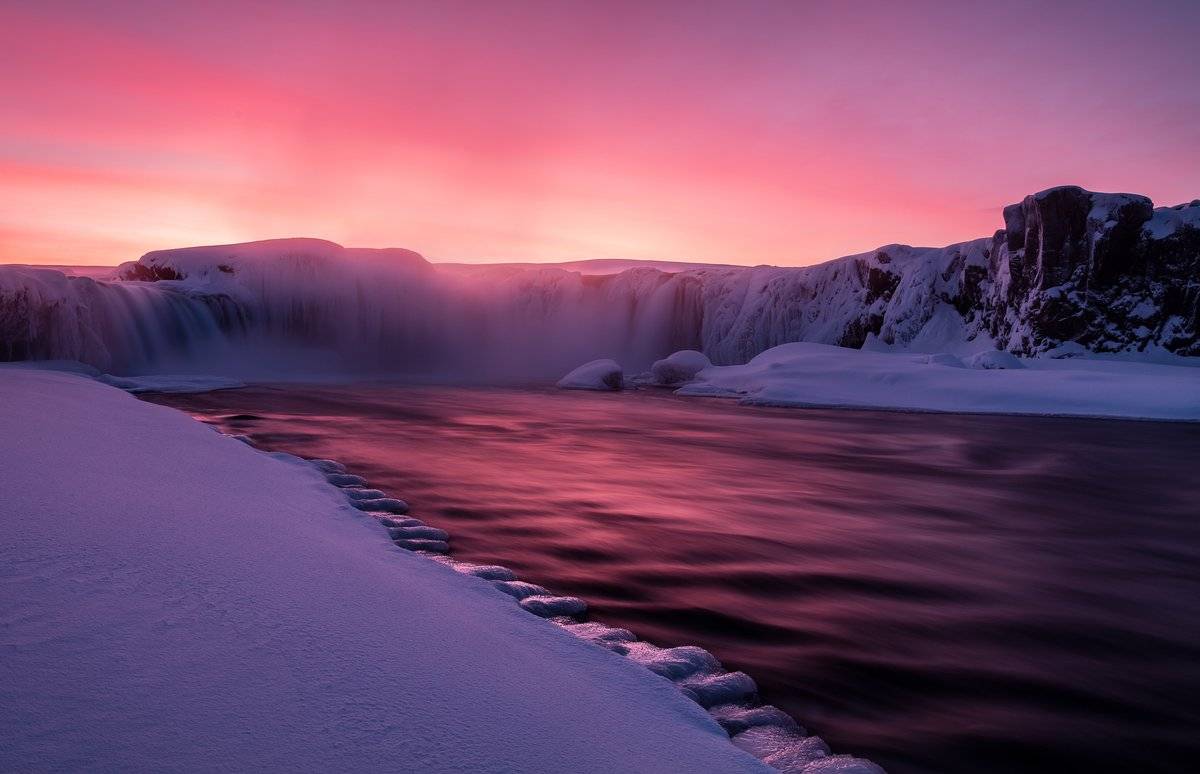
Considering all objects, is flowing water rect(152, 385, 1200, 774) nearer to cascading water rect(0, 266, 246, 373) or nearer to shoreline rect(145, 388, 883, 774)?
shoreline rect(145, 388, 883, 774)

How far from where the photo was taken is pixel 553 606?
3.12m

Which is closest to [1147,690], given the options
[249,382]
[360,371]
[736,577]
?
[736,577]

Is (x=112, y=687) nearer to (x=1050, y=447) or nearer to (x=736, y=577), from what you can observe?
(x=736, y=577)

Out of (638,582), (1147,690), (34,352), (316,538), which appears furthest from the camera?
(34,352)

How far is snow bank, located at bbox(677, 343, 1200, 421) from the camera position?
16375 mm

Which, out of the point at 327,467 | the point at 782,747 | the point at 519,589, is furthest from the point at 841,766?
the point at 327,467

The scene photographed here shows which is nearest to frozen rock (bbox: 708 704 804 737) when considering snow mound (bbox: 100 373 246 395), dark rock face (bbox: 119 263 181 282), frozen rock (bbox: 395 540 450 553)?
frozen rock (bbox: 395 540 450 553)

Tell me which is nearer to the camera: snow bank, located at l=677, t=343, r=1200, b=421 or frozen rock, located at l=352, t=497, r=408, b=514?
frozen rock, located at l=352, t=497, r=408, b=514

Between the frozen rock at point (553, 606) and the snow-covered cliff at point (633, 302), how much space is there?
68.5 feet

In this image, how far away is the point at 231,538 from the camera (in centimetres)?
286

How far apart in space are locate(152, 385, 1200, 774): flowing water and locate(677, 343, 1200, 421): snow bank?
5927 mm

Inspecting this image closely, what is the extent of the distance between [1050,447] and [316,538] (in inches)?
442

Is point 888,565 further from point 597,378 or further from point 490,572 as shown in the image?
point 597,378

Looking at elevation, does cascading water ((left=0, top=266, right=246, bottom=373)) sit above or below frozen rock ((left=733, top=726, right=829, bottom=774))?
above
